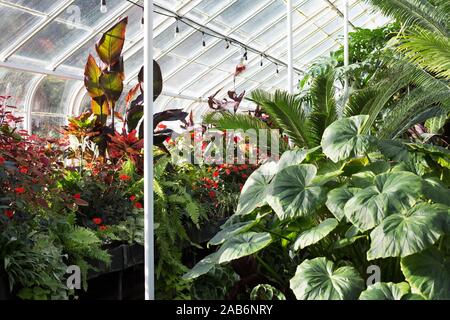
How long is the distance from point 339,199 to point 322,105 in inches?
56.2

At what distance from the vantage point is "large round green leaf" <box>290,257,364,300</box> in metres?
2.97

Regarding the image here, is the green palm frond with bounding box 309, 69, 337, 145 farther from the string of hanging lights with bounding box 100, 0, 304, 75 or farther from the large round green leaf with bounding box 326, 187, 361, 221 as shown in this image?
the string of hanging lights with bounding box 100, 0, 304, 75

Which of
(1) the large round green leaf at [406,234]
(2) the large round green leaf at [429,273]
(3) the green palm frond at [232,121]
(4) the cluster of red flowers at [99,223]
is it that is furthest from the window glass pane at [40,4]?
(2) the large round green leaf at [429,273]

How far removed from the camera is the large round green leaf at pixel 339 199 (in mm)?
3248

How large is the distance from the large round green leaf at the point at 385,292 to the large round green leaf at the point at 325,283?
8 centimetres

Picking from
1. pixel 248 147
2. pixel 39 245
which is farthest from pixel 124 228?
pixel 248 147

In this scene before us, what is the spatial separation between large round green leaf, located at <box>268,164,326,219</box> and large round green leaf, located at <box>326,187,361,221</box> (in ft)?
0.21

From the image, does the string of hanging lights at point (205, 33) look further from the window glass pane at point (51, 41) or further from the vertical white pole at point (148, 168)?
the vertical white pole at point (148, 168)

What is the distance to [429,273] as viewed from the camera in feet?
9.70

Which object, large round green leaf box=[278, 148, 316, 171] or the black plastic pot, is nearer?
the black plastic pot

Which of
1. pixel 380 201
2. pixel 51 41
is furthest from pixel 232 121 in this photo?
pixel 51 41

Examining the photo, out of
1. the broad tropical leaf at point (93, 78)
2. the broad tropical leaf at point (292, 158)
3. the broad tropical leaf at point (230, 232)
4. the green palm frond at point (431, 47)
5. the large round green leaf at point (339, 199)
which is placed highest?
the green palm frond at point (431, 47)

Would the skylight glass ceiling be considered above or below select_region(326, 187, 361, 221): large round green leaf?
above

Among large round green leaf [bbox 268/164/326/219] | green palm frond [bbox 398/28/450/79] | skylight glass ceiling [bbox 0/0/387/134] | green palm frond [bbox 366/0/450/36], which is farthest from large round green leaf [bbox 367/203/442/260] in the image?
skylight glass ceiling [bbox 0/0/387/134]
